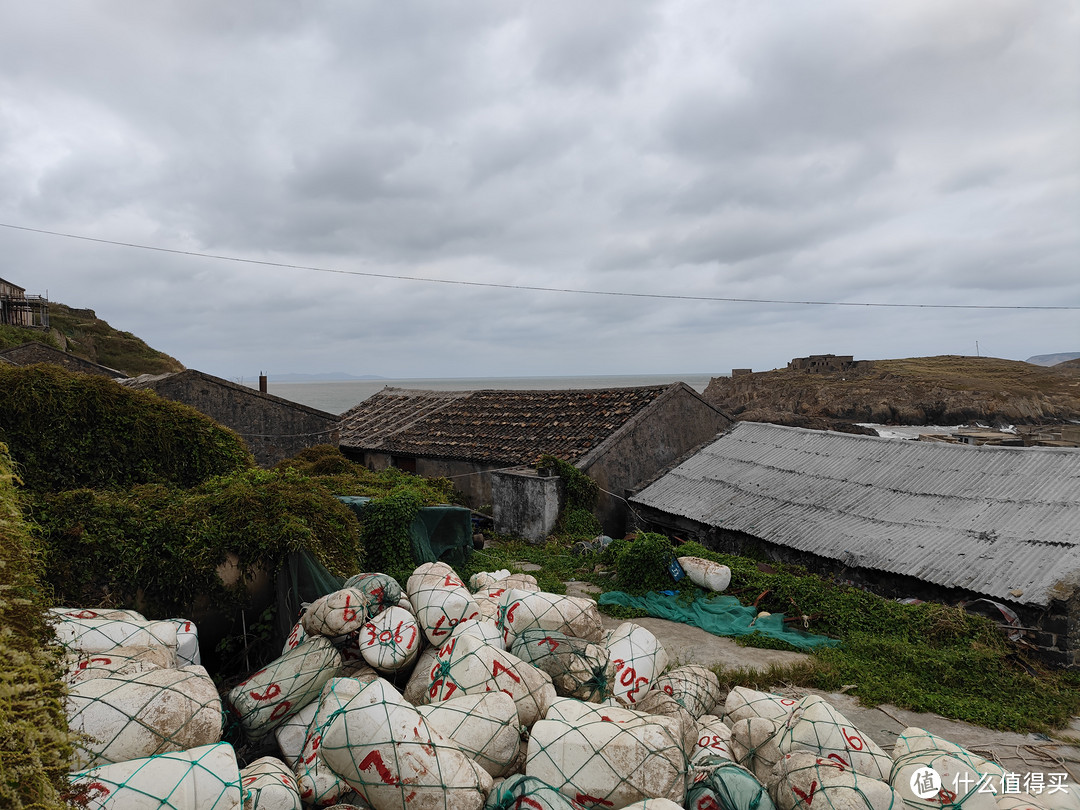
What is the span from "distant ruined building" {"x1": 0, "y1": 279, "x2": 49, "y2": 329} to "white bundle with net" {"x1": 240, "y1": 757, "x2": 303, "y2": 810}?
6185cm

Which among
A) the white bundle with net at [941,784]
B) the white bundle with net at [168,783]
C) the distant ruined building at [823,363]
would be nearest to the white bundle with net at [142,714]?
the white bundle with net at [168,783]

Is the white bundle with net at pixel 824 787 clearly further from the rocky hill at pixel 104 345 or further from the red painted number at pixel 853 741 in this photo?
the rocky hill at pixel 104 345

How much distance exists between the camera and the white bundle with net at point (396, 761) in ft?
12.0

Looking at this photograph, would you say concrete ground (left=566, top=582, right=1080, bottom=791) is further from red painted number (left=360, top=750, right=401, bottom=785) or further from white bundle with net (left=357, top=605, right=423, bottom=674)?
red painted number (left=360, top=750, right=401, bottom=785)

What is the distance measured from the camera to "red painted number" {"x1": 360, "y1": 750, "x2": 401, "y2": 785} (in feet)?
12.1

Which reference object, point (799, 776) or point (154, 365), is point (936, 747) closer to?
point (799, 776)

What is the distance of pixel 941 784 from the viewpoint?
163 inches

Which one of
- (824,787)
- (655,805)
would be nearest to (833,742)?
(824,787)

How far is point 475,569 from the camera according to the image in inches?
465

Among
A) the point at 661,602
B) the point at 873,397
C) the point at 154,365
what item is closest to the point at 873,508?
the point at 661,602

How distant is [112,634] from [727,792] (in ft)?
15.6

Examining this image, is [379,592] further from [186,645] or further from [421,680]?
[186,645]

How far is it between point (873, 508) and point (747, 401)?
186 ft

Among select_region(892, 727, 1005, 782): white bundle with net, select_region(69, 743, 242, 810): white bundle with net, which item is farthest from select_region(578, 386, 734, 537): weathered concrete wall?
select_region(69, 743, 242, 810): white bundle with net
